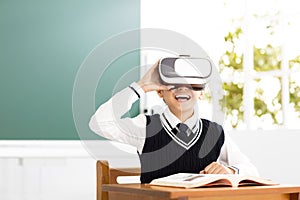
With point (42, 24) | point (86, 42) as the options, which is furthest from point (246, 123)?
point (42, 24)

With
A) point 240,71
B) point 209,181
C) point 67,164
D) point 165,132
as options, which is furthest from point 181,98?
point 240,71

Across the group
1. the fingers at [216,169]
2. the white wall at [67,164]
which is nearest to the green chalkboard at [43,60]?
the white wall at [67,164]

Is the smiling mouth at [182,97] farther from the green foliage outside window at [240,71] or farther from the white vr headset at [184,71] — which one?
the green foliage outside window at [240,71]

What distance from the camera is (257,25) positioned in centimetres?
254

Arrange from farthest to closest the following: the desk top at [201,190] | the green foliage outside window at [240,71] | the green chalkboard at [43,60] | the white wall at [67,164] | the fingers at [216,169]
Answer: the green foliage outside window at [240,71]
the green chalkboard at [43,60]
the white wall at [67,164]
the fingers at [216,169]
the desk top at [201,190]

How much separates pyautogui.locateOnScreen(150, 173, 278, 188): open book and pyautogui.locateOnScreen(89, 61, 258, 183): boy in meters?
0.12

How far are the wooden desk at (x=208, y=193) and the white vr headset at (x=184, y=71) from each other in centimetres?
30

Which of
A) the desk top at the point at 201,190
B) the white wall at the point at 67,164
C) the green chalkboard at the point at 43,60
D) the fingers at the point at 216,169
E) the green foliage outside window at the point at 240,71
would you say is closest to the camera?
the desk top at the point at 201,190

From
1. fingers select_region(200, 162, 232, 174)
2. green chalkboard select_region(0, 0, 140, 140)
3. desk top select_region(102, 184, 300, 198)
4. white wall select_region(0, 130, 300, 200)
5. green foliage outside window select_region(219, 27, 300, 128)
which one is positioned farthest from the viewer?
green foliage outside window select_region(219, 27, 300, 128)

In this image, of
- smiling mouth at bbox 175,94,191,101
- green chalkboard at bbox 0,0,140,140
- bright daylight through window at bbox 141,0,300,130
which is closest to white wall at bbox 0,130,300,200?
green chalkboard at bbox 0,0,140,140

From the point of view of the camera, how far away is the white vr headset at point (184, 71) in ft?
5.18

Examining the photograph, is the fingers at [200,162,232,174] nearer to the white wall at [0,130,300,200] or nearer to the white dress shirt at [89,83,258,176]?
the white dress shirt at [89,83,258,176]

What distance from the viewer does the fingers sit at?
5.16ft

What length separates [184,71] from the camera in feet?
5.24
